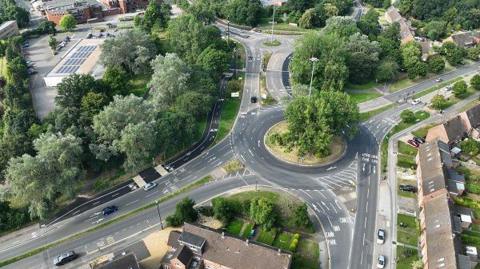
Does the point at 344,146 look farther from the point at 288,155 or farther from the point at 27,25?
the point at 27,25

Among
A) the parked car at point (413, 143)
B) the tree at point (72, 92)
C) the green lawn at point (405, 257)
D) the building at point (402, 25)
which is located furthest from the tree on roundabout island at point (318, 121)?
the building at point (402, 25)

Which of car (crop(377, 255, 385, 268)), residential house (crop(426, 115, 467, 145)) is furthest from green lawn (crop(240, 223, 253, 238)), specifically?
residential house (crop(426, 115, 467, 145))

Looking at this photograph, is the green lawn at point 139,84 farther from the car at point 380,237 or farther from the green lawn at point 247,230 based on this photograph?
the car at point 380,237

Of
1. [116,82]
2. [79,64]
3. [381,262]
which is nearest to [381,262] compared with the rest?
[381,262]

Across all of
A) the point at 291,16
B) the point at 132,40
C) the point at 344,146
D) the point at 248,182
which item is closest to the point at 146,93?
the point at 132,40

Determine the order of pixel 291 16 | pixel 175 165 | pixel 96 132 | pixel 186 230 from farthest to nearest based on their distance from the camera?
pixel 291 16 → pixel 175 165 → pixel 96 132 → pixel 186 230

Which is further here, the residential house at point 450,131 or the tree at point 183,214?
the residential house at point 450,131
